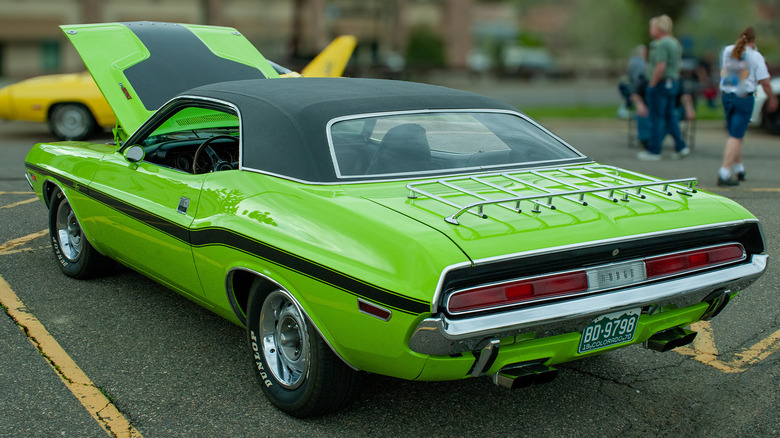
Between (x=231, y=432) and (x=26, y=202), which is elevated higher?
→ (x=231, y=432)

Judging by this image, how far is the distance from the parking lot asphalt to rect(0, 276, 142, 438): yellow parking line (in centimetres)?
3

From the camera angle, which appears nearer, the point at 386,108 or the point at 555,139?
the point at 386,108

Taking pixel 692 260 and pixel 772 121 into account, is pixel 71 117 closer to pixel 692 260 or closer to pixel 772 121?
pixel 692 260

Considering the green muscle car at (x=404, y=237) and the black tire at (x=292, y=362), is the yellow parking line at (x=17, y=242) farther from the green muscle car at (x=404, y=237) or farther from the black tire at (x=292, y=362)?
the black tire at (x=292, y=362)

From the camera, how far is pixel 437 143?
4035 millimetres

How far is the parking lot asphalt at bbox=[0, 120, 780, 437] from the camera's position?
136 inches

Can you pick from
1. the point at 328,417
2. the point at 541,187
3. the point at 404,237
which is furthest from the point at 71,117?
the point at 404,237

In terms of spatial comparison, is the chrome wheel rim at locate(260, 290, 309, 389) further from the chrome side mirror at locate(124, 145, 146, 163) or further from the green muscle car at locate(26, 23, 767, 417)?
the chrome side mirror at locate(124, 145, 146, 163)

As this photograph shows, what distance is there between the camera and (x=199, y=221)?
12.6ft

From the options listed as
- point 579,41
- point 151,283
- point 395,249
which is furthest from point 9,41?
point 395,249

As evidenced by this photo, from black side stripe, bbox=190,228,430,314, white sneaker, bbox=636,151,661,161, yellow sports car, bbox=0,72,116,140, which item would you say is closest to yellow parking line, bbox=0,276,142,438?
black side stripe, bbox=190,228,430,314

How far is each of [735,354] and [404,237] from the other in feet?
7.62

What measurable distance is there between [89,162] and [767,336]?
4137 mm

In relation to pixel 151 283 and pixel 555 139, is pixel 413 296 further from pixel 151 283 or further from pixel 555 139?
pixel 151 283
